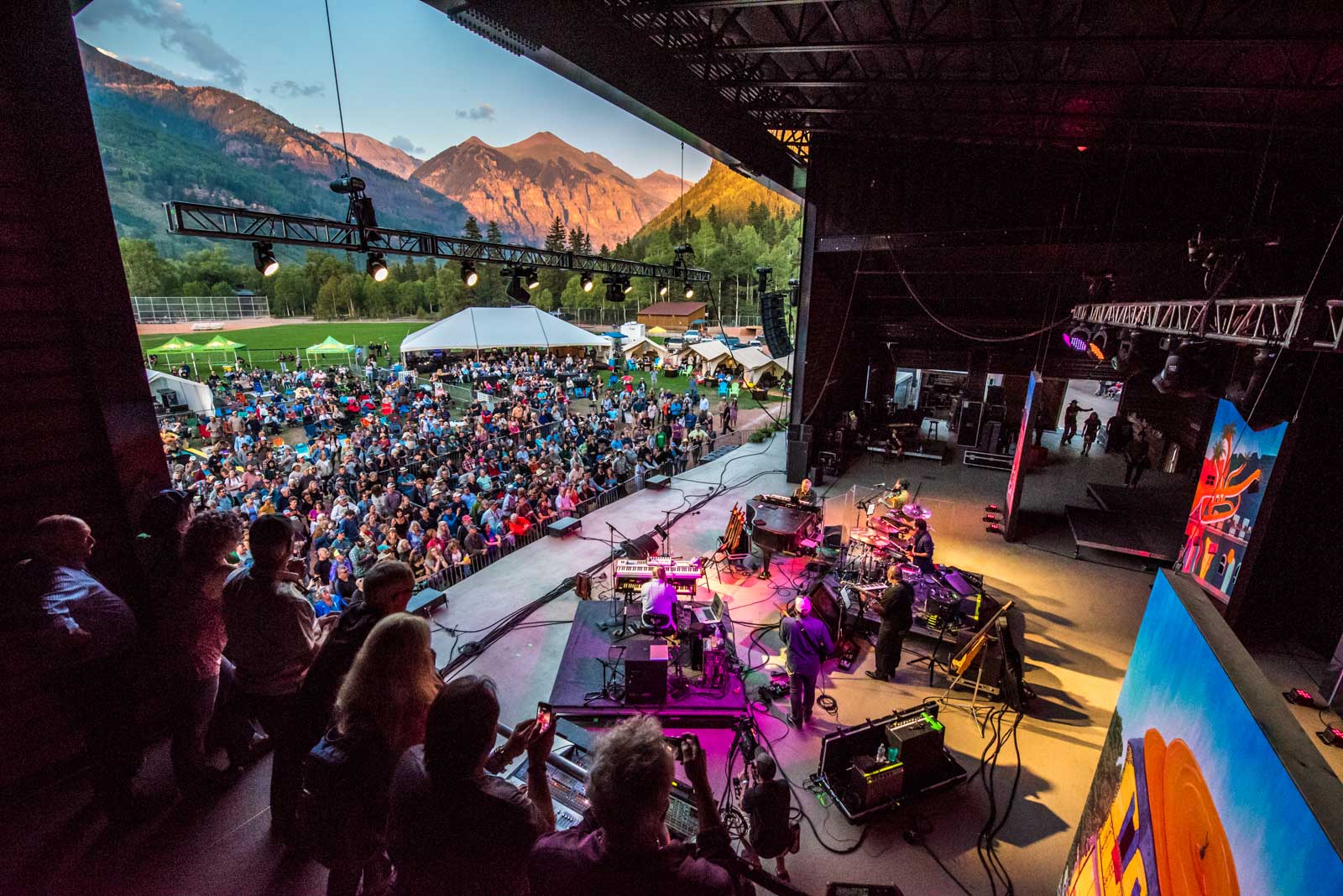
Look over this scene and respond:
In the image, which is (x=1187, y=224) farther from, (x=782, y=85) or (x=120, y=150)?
(x=120, y=150)

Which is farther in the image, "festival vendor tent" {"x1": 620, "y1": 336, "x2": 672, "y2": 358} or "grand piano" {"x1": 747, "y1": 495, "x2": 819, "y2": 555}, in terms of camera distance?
"festival vendor tent" {"x1": 620, "y1": 336, "x2": 672, "y2": 358}

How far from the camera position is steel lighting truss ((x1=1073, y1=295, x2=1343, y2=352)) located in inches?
153

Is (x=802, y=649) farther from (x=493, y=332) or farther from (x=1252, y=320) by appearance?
(x=493, y=332)

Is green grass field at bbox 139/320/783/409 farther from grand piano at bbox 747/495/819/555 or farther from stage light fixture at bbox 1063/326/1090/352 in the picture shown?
grand piano at bbox 747/495/819/555

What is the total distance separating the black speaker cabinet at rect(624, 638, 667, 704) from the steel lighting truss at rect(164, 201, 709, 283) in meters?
5.39

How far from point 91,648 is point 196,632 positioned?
15.3 inches

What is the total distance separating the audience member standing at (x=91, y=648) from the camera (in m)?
2.61

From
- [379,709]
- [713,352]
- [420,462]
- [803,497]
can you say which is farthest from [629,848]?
[713,352]

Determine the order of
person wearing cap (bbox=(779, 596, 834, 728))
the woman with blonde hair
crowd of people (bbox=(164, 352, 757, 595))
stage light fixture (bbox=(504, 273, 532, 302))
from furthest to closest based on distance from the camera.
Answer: stage light fixture (bbox=(504, 273, 532, 302)) → crowd of people (bbox=(164, 352, 757, 595)) → person wearing cap (bbox=(779, 596, 834, 728)) → the woman with blonde hair

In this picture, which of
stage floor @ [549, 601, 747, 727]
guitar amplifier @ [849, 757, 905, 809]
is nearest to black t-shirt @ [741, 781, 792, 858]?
guitar amplifier @ [849, 757, 905, 809]

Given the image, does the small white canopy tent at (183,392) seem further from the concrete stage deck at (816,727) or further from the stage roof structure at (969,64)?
the stage roof structure at (969,64)

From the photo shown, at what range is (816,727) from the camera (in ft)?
16.6

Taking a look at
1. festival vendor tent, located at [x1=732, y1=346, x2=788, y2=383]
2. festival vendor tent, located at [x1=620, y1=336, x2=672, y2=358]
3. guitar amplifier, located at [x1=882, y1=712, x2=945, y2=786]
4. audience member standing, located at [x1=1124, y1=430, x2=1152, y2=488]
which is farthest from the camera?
festival vendor tent, located at [x1=620, y1=336, x2=672, y2=358]

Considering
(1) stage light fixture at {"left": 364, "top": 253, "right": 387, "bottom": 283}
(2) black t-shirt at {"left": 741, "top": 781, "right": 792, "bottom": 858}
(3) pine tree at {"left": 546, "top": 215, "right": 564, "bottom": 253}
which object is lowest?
(2) black t-shirt at {"left": 741, "top": 781, "right": 792, "bottom": 858}
